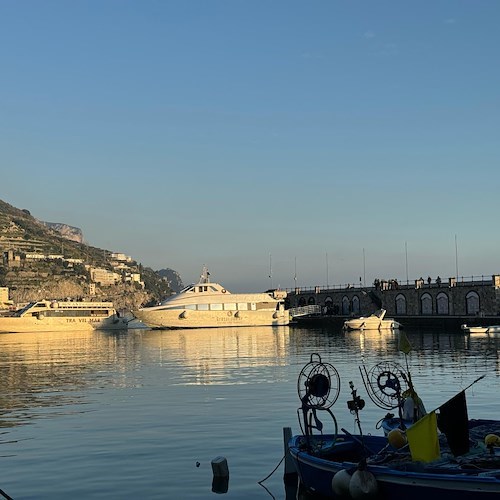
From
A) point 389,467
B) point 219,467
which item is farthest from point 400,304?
point 389,467

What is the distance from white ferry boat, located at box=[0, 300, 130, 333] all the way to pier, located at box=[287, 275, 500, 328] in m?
41.6

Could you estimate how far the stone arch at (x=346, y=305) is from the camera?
140 m

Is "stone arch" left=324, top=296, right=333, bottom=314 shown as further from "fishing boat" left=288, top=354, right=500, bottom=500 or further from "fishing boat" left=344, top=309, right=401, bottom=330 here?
"fishing boat" left=288, top=354, right=500, bottom=500

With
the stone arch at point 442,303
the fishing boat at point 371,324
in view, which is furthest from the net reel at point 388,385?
the stone arch at point 442,303

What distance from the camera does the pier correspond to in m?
109

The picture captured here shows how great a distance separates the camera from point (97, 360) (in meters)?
63.5

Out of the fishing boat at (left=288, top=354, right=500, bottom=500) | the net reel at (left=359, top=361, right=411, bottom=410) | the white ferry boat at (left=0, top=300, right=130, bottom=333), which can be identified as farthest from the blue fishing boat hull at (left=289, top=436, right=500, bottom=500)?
the white ferry boat at (left=0, top=300, right=130, bottom=333)

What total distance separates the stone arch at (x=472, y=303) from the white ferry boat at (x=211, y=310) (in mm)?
34415

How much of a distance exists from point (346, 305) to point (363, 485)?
125283 millimetres

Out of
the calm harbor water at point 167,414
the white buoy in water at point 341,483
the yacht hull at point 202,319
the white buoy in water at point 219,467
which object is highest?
the yacht hull at point 202,319

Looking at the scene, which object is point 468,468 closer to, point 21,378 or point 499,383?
point 499,383

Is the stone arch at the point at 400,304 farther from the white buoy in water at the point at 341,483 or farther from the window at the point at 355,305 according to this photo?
the white buoy in water at the point at 341,483

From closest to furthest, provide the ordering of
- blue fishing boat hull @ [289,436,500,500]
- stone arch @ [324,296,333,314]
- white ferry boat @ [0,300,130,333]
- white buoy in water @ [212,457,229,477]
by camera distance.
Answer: blue fishing boat hull @ [289,436,500,500], white buoy in water @ [212,457,229,477], white ferry boat @ [0,300,130,333], stone arch @ [324,296,333,314]

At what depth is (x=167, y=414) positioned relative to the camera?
105ft
